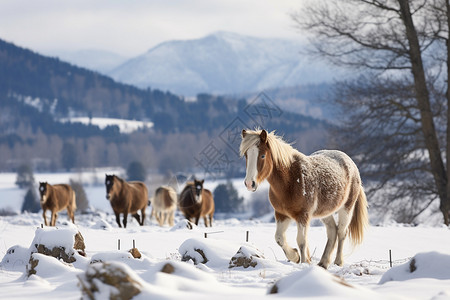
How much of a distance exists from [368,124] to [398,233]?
6.01m

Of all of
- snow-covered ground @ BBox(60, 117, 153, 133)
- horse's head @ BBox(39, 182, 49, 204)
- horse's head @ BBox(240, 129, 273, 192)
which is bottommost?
horse's head @ BBox(39, 182, 49, 204)

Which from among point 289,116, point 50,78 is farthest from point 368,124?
point 50,78

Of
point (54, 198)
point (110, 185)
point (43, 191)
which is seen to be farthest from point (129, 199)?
point (43, 191)

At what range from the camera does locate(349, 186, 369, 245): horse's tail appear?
9078 mm

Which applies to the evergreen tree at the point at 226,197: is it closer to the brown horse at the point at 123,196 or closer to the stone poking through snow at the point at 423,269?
the brown horse at the point at 123,196

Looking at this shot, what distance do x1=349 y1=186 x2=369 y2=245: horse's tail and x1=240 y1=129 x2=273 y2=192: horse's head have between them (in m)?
2.47

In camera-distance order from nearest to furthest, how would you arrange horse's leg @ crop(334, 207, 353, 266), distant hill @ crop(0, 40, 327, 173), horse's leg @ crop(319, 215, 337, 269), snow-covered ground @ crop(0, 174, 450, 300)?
snow-covered ground @ crop(0, 174, 450, 300) < horse's leg @ crop(319, 215, 337, 269) < horse's leg @ crop(334, 207, 353, 266) < distant hill @ crop(0, 40, 327, 173)

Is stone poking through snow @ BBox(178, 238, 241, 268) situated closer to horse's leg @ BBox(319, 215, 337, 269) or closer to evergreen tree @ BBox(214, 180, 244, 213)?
horse's leg @ BBox(319, 215, 337, 269)

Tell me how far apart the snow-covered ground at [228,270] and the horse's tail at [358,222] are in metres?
0.53

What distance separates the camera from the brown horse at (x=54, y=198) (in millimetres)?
19078

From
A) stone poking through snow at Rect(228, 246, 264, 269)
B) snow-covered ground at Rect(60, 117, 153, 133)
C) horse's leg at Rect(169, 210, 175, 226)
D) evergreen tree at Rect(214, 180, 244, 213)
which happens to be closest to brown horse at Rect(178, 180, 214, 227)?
horse's leg at Rect(169, 210, 175, 226)

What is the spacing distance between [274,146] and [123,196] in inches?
473

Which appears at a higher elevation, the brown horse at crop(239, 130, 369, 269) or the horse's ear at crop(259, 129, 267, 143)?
the horse's ear at crop(259, 129, 267, 143)

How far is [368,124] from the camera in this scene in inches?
717
